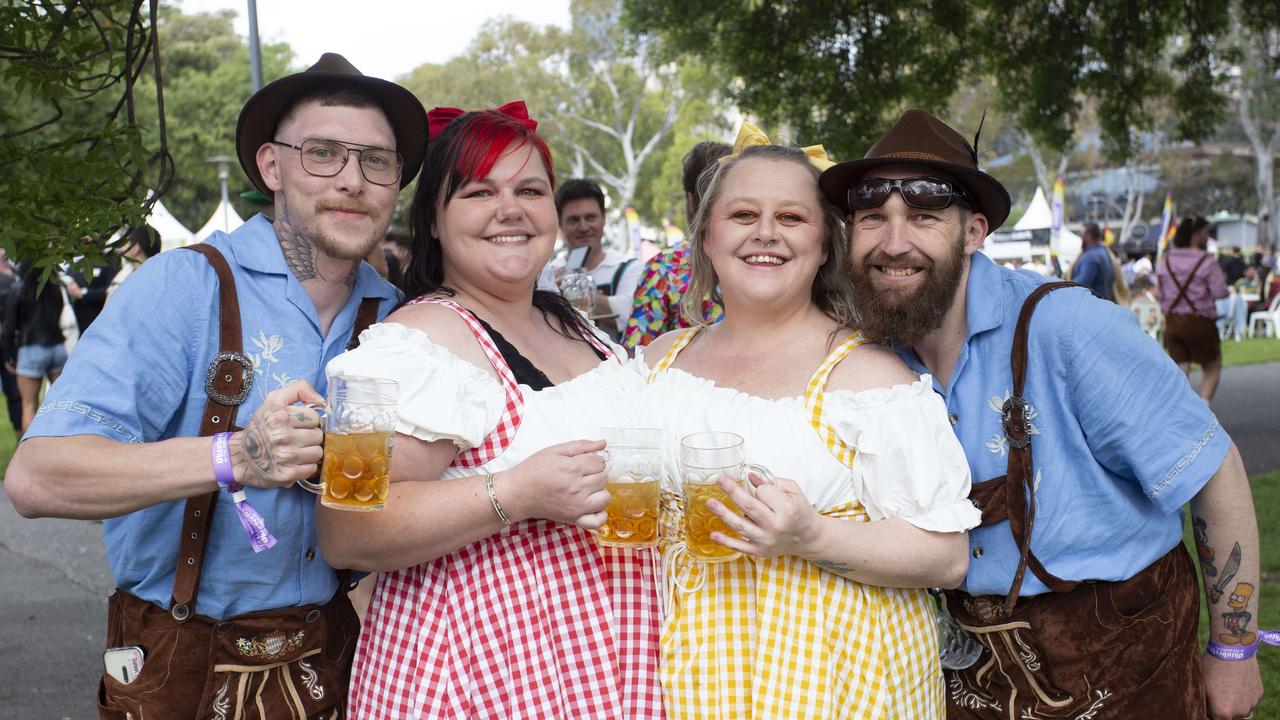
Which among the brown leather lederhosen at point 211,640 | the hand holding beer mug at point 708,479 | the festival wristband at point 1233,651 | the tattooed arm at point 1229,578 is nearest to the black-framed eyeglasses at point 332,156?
the brown leather lederhosen at point 211,640

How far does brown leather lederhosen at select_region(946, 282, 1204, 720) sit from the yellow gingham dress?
10.4 inches

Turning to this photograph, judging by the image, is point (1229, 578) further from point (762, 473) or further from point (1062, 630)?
point (762, 473)

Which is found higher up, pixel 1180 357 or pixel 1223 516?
pixel 1223 516

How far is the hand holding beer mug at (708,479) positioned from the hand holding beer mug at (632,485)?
2.9 inches

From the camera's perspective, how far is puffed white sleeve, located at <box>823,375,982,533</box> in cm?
226

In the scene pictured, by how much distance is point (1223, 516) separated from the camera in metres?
2.64

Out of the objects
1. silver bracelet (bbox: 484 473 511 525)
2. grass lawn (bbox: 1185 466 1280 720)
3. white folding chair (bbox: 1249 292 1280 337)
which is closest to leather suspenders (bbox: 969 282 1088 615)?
grass lawn (bbox: 1185 466 1280 720)

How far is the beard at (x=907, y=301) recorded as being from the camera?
2.61 metres

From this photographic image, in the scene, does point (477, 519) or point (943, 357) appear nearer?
point (477, 519)

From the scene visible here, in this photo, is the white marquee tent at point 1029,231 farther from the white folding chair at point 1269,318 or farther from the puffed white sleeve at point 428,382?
the puffed white sleeve at point 428,382

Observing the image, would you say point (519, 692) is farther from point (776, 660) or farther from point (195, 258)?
point (195, 258)

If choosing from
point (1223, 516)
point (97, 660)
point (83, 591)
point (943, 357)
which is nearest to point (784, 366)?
point (943, 357)

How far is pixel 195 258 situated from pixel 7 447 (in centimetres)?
1038

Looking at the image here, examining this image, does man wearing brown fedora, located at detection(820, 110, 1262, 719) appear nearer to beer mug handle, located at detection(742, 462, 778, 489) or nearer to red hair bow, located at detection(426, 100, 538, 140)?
beer mug handle, located at detection(742, 462, 778, 489)
